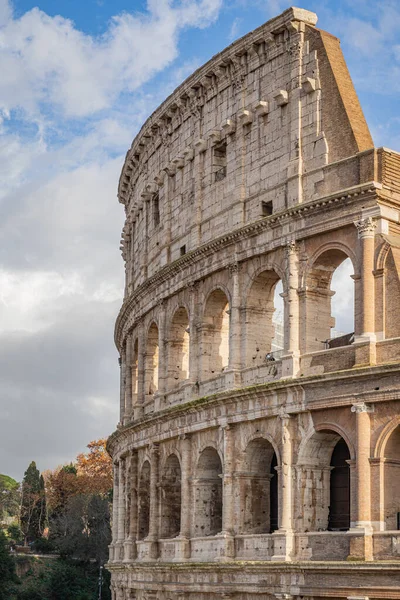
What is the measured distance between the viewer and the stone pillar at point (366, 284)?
26703 millimetres

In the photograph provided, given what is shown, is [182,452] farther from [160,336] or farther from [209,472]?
[160,336]

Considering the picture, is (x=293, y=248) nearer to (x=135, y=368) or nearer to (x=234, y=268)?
(x=234, y=268)

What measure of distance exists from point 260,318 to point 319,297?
2.50 m

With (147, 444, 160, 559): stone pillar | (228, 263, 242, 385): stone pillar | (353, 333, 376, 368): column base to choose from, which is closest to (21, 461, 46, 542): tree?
(147, 444, 160, 559): stone pillar

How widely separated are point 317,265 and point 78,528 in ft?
172

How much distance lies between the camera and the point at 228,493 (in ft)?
97.4

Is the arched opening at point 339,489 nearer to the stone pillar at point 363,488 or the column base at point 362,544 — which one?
the stone pillar at point 363,488

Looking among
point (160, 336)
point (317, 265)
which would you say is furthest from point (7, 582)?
point (317, 265)

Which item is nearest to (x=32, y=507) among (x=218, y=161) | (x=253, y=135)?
(x=218, y=161)

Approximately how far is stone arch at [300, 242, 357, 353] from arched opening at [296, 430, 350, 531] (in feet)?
8.00

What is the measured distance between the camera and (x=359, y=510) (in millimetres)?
25594

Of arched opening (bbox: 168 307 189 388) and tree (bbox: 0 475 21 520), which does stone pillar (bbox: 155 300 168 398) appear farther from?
tree (bbox: 0 475 21 520)

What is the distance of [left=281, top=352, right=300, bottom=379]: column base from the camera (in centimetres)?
2817

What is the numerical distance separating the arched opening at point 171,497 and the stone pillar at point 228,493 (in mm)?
4575
